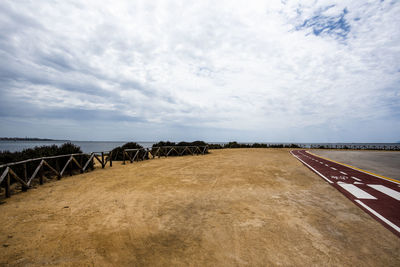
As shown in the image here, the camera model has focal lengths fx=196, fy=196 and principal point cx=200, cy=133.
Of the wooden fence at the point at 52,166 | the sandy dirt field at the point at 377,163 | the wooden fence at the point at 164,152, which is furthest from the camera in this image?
the wooden fence at the point at 164,152

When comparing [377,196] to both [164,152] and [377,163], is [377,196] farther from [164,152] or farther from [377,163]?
[164,152]

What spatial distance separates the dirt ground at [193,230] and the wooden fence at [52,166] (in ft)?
2.69

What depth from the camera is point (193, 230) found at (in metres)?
3.96

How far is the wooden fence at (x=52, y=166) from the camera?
691 cm

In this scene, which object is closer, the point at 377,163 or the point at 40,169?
the point at 40,169

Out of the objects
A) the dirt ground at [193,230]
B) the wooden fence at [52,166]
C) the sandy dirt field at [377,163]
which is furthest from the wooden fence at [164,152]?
the sandy dirt field at [377,163]

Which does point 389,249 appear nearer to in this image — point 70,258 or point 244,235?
point 244,235

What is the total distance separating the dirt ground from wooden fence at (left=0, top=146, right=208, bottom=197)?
32.2 inches

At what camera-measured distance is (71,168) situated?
10.6m

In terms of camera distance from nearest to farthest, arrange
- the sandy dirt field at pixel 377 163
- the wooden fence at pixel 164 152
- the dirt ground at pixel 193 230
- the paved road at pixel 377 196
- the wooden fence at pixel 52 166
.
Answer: the dirt ground at pixel 193 230, the paved road at pixel 377 196, the wooden fence at pixel 52 166, the sandy dirt field at pixel 377 163, the wooden fence at pixel 164 152

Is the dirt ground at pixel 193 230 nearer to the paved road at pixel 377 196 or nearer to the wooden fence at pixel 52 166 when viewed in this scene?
the paved road at pixel 377 196

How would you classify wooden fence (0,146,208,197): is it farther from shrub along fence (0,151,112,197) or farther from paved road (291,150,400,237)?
paved road (291,150,400,237)

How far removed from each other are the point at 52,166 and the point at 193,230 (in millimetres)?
9849

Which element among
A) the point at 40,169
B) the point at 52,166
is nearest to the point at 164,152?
the point at 52,166
